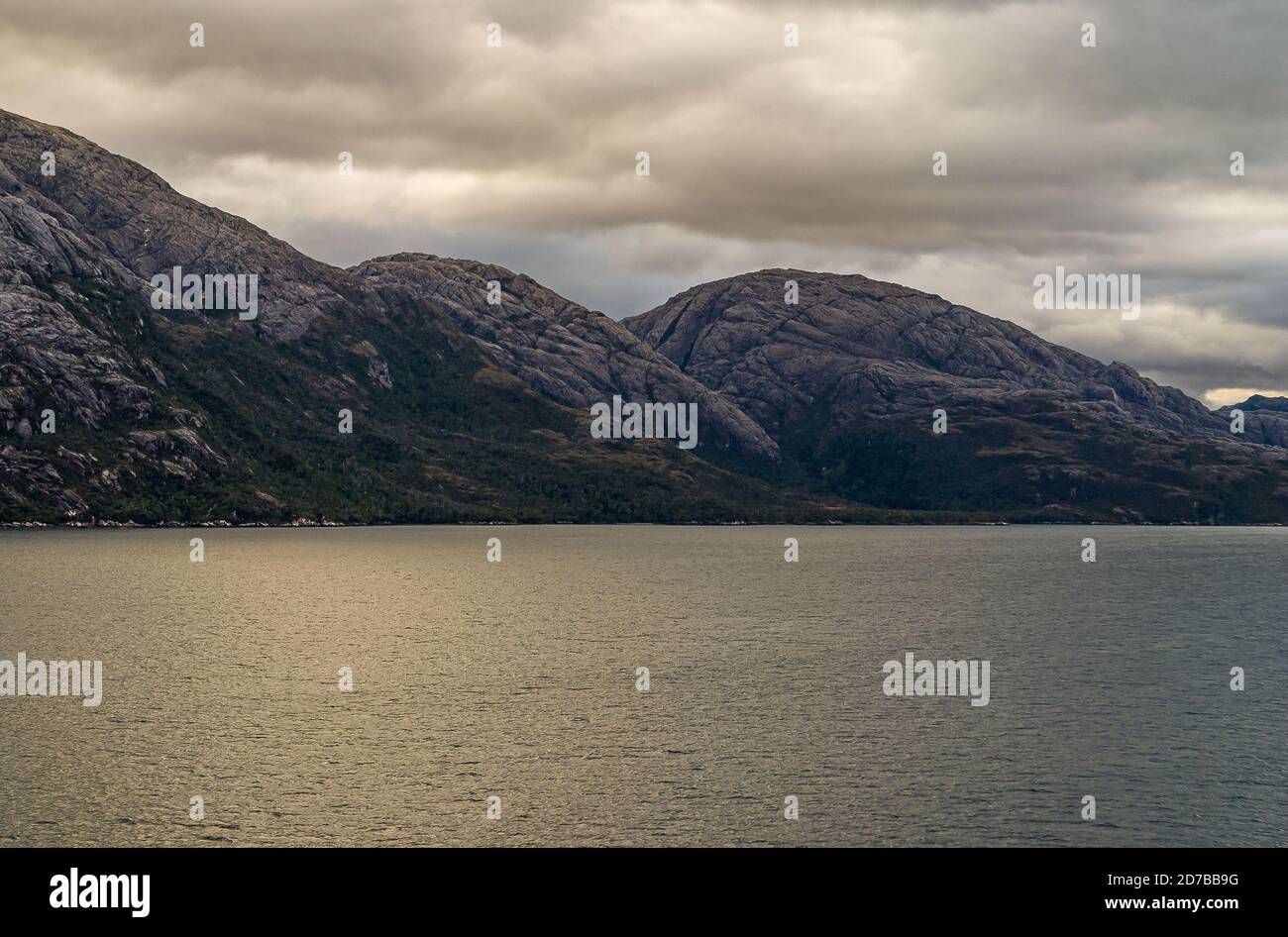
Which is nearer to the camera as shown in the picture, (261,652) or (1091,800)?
(1091,800)

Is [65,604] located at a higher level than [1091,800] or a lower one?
higher

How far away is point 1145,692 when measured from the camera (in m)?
114

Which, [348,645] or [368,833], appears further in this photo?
[348,645]

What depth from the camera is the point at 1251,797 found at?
73.4 metres

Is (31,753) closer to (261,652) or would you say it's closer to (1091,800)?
(261,652)
